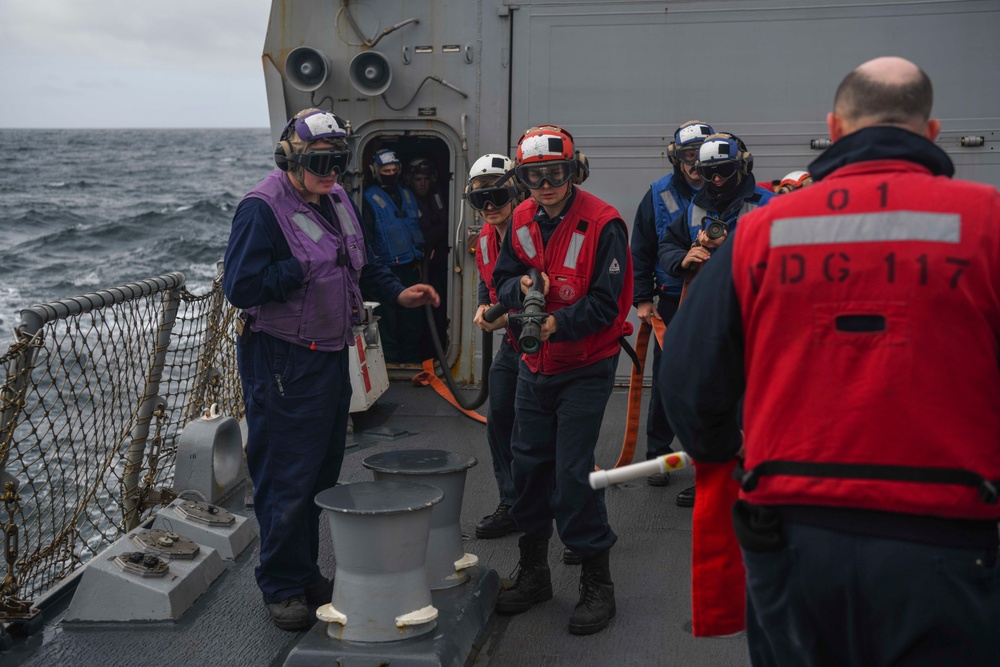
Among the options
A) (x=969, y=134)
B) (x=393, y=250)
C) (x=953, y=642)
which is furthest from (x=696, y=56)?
(x=953, y=642)

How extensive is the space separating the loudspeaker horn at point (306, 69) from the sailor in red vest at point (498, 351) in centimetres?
293

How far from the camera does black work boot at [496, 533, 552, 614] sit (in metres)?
4.30

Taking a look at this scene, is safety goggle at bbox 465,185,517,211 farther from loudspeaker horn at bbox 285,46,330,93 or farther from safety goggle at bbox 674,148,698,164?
loudspeaker horn at bbox 285,46,330,93

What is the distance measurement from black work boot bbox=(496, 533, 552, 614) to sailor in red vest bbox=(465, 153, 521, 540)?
0.42m

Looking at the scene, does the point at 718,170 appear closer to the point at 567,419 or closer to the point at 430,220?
the point at 567,419

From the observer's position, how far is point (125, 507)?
5305 mm

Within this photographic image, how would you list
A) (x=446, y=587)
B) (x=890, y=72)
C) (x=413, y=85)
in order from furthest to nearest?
(x=413, y=85), (x=446, y=587), (x=890, y=72)

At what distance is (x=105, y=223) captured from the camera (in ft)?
109

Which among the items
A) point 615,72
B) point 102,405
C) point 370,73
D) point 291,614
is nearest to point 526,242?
point 291,614

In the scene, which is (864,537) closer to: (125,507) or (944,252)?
(944,252)

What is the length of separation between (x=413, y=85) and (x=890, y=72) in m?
6.28

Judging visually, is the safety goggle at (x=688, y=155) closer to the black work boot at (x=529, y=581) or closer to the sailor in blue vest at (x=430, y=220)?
the black work boot at (x=529, y=581)

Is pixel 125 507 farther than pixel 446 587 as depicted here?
Yes

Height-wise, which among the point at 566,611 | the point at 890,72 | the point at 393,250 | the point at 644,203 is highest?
the point at 890,72
